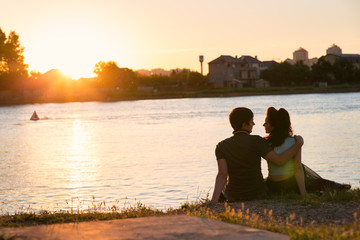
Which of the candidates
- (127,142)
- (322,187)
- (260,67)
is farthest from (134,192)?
(260,67)

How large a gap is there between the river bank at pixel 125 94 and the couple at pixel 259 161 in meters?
102

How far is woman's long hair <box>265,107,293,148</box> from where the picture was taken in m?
7.36

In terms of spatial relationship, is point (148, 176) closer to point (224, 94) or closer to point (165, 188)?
point (165, 188)

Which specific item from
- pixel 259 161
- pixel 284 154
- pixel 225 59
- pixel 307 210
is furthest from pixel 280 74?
pixel 307 210

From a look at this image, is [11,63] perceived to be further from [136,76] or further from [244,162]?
[244,162]

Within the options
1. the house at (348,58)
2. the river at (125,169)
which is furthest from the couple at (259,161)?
the house at (348,58)

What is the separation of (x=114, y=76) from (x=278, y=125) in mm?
118836

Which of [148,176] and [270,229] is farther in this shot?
[148,176]

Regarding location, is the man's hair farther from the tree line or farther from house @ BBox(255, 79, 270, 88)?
house @ BBox(255, 79, 270, 88)

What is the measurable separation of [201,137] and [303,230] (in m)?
22.3

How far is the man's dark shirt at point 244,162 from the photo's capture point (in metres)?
7.25

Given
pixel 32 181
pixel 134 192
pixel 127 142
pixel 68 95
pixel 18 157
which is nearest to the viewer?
pixel 134 192

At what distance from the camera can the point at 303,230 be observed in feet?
16.8

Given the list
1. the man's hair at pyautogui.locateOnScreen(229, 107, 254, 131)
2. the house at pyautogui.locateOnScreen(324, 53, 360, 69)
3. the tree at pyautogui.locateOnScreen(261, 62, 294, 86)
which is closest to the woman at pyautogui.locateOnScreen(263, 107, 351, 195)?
the man's hair at pyautogui.locateOnScreen(229, 107, 254, 131)
